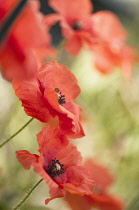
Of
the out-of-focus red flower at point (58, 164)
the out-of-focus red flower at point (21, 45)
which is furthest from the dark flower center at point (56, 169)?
the out-of-focus red flower at point (21, 45)

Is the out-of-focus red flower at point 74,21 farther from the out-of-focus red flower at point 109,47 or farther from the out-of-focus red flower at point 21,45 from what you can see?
the out-of-focus red flower at point 21,45

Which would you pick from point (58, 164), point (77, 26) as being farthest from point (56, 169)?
point (77, 26)

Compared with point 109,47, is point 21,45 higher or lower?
lower

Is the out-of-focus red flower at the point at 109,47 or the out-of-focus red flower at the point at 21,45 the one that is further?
the out-of-focus red flower at the point at 109,47

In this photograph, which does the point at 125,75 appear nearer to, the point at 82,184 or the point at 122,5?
the point at 82,184

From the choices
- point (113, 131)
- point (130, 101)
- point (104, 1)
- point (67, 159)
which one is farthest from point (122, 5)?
point (67, 159)

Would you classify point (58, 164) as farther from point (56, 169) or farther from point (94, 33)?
point (94, 33)

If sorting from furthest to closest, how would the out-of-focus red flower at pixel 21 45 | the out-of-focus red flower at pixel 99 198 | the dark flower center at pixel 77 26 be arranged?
1. the dark flower center at pixel 77 26
2. the out-of-focus red flower at pixel 99 198
3. the out-of-focus red flower at pixel 21 45
